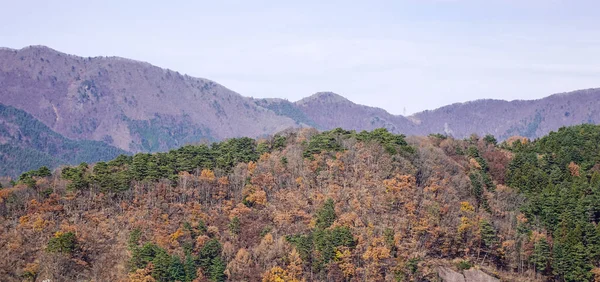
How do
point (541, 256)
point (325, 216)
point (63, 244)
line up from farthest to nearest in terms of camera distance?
point (325, 216)
point (541, 256)
point (63, 244)

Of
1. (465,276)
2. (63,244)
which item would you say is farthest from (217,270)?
(465,276)

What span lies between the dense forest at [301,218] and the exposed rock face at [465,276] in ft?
3.85

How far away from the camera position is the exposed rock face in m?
100

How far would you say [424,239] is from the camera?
343 feet

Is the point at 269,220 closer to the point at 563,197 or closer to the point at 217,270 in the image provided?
the point at 217,270

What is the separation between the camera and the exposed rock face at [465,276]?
10044cm

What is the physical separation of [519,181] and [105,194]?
2689 inches

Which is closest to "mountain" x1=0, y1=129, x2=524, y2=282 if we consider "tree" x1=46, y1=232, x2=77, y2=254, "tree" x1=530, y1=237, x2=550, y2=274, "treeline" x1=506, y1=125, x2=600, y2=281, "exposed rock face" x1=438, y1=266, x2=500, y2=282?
"tree" x1=46, y1=232, x2=77, y2=254

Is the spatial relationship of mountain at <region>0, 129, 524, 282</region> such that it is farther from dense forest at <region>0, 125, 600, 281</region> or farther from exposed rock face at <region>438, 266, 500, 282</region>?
exposed rock face at <region>438, 266, 500, 282</region>

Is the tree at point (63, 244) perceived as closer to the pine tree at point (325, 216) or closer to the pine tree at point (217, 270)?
the pine tree at point (217, 270)

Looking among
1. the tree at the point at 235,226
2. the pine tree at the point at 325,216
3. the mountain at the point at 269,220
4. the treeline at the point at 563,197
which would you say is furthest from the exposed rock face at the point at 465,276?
the tree at the point at 235,226

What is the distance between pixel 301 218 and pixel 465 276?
2452 centimetres

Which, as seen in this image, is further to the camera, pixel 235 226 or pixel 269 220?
pixel 269 220

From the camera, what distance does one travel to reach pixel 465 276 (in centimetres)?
10081
